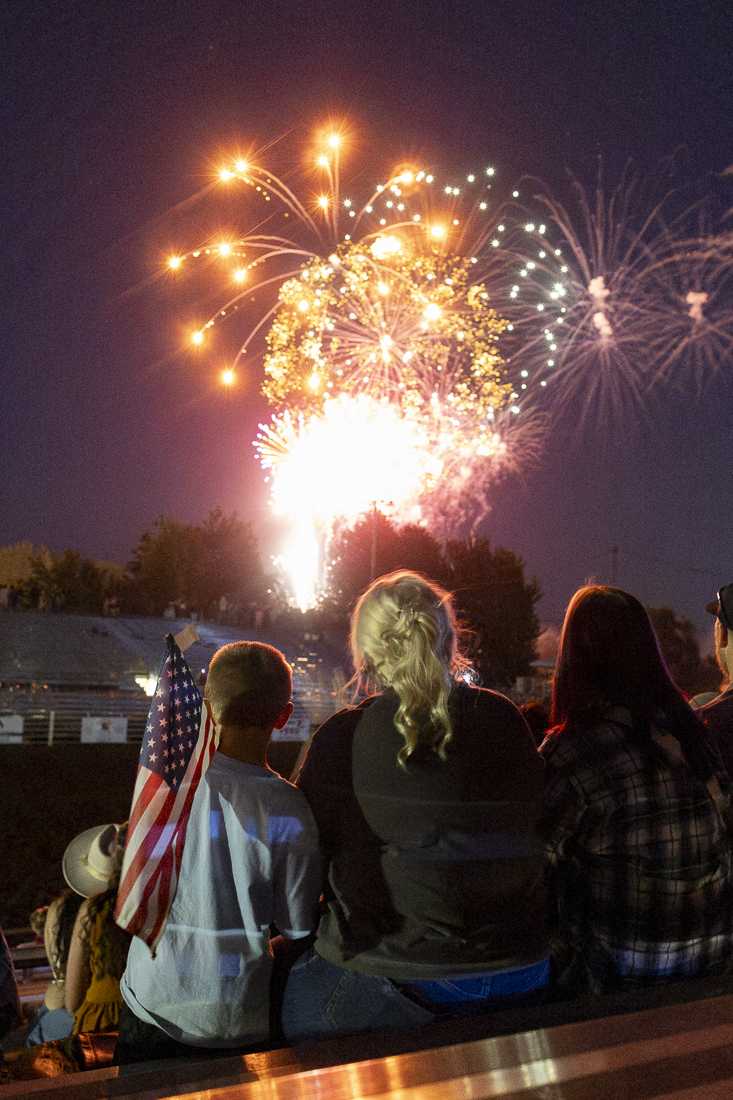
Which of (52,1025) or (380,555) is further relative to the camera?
(380,555)

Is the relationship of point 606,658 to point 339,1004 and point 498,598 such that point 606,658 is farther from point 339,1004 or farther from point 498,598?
point 498,598

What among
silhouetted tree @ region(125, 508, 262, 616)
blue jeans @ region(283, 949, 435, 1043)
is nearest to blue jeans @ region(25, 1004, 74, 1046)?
blue jeans @ region(283, 949, 435, 1043)

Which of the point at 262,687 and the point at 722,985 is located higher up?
the point at 262,687

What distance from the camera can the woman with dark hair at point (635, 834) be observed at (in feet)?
8.45

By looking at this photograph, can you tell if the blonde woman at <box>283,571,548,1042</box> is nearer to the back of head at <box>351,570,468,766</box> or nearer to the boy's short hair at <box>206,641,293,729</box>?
the back of head at <box>351,570,468,766</box>

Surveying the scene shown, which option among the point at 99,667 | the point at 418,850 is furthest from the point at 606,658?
the point at 99,667

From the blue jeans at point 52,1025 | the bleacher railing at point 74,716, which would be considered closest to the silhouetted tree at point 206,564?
the bleacher railing at point 74,716

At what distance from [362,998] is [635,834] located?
2.65ft

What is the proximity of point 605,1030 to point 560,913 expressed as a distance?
123 cm

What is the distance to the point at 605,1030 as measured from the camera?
155 centimetres

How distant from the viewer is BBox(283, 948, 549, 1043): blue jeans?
2336mm

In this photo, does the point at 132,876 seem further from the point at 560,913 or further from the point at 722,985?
the point at 722,985

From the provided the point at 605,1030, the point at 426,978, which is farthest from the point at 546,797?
the point at 605,1030

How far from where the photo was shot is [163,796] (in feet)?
9.05
